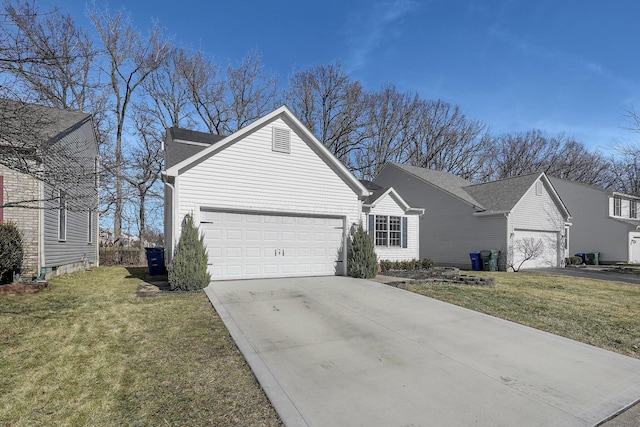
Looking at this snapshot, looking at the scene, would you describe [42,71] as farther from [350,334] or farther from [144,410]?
[350,334]

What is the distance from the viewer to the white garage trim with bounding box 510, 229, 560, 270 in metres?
18.2

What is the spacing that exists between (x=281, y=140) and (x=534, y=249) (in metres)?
15.9

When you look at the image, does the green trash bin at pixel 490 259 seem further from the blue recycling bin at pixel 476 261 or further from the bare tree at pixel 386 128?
the bare tree at pixel 386 128

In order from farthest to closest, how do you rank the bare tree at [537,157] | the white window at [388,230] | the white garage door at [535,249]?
1. the bare tree at [537,157]
2. the white garage door at [535,249]
3. the white window at [388,230]

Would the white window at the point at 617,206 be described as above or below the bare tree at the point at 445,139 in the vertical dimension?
below

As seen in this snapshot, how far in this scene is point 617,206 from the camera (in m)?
26.1

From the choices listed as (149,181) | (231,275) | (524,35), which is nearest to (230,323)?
(231,275)

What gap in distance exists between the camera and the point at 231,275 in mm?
10086

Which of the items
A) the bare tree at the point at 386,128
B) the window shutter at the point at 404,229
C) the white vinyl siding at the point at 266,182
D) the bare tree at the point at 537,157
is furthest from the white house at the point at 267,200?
the bare tree at the point at 537,157

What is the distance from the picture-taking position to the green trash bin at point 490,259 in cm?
1758

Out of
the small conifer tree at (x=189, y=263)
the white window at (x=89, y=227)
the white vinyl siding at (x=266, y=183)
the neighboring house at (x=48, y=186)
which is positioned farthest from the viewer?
the white window at (x=89, y=227)

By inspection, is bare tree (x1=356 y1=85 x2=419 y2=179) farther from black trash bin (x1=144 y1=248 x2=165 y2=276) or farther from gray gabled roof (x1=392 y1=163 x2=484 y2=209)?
black trash bin (x1=144 y1=248 x2=165 y2=276)

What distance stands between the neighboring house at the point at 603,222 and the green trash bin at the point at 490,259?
539 inches

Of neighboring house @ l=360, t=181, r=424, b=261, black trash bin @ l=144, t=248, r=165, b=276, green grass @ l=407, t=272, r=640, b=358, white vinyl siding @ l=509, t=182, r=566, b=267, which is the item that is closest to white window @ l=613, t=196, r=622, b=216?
white vinyl siding @ l=509, t=182, r=566, b=267
